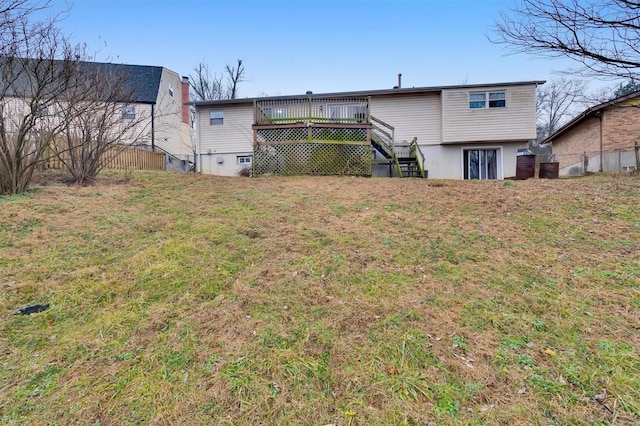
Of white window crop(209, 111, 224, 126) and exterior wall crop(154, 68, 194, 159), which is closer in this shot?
white window crop(209, 111, 224, 126)

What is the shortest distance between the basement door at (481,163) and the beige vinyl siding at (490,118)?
2.71ft

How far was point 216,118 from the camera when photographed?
1628 centimetres

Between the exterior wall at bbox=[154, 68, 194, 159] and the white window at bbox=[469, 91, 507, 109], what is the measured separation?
679 inches

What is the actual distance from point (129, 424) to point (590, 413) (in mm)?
2739

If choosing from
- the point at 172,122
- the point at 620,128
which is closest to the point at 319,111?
the point at 620,128

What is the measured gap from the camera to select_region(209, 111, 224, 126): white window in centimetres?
1625

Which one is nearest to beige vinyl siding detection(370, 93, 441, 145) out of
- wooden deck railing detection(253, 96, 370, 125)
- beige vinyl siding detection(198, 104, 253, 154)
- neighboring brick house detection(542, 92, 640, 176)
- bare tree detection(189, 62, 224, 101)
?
wooden deck railing detection(253, 96, 370, 125)

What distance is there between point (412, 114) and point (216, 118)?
396 inches

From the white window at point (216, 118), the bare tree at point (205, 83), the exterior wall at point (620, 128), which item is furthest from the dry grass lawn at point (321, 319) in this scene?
the bare tree at point (205, 83)

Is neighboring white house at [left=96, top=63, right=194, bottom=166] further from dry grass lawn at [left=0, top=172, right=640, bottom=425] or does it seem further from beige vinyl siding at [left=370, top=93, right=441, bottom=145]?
dry grass lawn at [left=0, top=172, right=640, bottom=425]

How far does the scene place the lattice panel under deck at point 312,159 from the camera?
37.7 ft

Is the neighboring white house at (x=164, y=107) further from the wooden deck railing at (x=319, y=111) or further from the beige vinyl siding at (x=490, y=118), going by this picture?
the beige vinyl siding at (x=490, y=118)

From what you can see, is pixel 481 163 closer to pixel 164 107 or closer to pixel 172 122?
pixel 164 107

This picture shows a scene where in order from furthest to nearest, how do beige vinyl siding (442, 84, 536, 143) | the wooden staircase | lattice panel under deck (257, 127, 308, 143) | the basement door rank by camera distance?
the basement door
beige vinyl siding (442, 84, 536, 143)
the wooden staircase
lattice panel under deck (257, 127, 308, 143)
